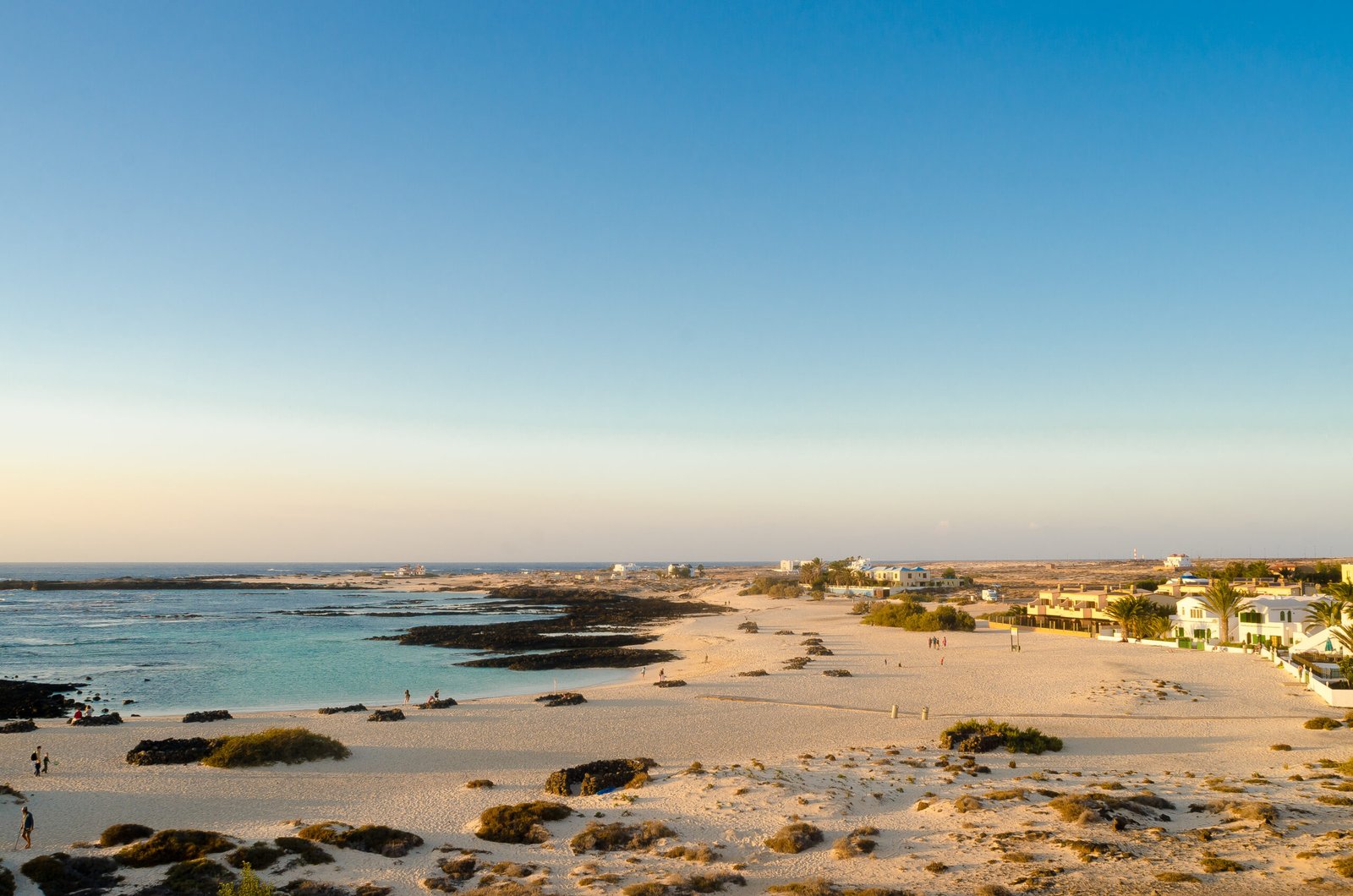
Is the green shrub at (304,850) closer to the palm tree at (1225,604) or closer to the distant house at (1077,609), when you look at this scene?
the palm tree at (1225,604)

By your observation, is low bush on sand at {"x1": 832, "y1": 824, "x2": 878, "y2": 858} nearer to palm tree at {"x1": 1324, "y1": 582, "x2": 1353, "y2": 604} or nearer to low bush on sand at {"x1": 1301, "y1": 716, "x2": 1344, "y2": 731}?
low bush on sand at {"x1": 1301, "y1": 716, "x2": 1344, "y2": 731}

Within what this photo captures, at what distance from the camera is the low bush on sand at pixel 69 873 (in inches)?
621

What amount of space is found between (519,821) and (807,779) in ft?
30.0

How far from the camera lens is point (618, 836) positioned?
761 inches

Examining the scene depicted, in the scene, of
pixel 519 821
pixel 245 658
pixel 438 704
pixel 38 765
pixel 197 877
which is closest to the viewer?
pixel 197 877

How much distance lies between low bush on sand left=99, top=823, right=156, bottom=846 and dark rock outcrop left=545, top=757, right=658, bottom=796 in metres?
10.3

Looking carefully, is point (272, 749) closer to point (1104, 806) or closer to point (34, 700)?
point (34, 700)

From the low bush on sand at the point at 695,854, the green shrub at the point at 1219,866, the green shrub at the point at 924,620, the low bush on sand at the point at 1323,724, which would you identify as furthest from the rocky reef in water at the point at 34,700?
the green shrub at the point at 924,620

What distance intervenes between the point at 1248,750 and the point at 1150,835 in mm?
12971

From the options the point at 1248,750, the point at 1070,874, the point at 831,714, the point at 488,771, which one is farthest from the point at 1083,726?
the point at 488,771

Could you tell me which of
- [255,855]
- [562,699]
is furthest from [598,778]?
[562,699]

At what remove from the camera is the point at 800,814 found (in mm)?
21047

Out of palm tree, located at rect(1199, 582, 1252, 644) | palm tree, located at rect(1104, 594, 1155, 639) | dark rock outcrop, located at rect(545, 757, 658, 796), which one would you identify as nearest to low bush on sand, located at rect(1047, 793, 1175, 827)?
dark rock outcrop, located at rect(545, 757, 658, 796)

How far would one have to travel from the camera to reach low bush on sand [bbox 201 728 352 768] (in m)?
26.6
